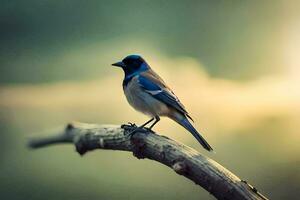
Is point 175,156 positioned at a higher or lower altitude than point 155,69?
lower

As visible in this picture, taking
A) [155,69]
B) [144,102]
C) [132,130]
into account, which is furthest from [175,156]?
[155,69]

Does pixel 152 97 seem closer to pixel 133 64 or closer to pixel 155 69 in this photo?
pixel 133 64

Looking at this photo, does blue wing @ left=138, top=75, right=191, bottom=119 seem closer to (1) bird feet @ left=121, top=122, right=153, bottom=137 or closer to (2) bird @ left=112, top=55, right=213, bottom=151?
(2) bird @ left=112, top=55, right=213, bottom=151

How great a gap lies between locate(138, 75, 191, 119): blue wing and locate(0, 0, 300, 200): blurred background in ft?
0.90

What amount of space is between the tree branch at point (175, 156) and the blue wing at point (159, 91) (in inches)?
7.1

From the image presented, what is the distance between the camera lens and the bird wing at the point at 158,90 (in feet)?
6.69

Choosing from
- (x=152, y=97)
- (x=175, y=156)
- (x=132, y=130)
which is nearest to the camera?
(x=175, y=156)

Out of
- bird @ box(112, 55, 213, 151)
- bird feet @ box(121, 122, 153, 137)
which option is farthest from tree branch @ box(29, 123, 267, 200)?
bird @ box(112, 55, 213, 151)

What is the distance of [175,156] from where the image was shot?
1.75 meters

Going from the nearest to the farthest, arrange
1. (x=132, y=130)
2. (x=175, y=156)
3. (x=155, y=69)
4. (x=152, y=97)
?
(x=175, y=156)
(x=132, y=130)
(x=152, y=97)
(x=155, y=69)

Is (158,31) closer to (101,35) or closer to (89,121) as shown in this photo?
(101,35)

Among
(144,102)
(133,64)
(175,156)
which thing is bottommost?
(175,156)

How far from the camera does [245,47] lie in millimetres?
2383

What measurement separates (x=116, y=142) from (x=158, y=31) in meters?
0.66
